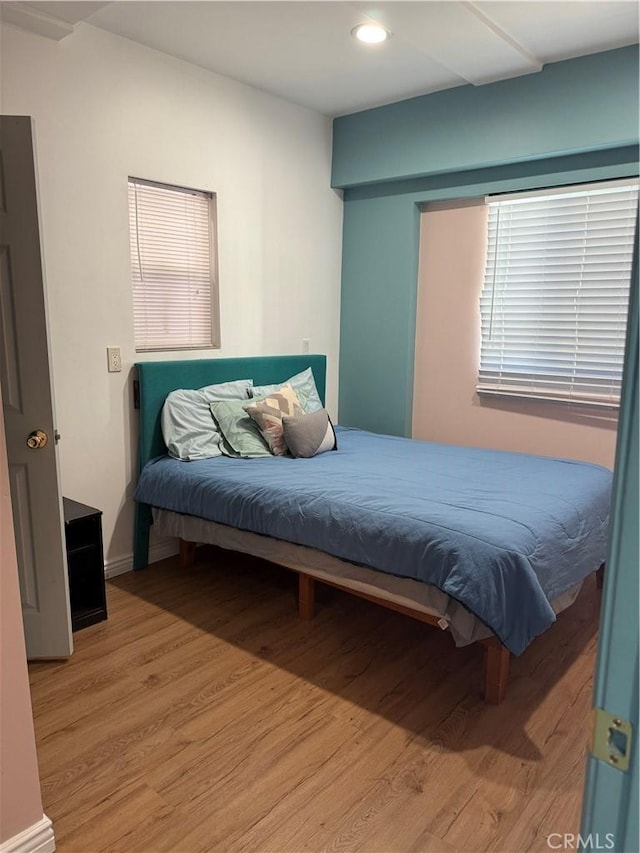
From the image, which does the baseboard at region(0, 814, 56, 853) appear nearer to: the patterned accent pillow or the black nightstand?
the black nightstand

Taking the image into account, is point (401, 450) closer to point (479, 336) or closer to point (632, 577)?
point (479, 336)

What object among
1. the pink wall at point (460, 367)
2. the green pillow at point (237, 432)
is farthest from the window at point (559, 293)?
the green pillow at point (237, 432)

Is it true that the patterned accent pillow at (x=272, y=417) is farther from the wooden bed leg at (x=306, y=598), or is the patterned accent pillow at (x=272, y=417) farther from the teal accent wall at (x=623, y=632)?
the teal accent wall at (x=623, y=632)

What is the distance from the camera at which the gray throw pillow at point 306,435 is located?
3424mm

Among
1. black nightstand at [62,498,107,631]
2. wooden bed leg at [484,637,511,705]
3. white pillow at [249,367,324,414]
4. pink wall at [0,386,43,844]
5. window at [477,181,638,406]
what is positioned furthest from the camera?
white pillow at [249,367,324,414]

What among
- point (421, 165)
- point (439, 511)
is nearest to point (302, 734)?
point (439, 511)

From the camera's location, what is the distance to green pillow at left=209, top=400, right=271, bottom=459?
343cm

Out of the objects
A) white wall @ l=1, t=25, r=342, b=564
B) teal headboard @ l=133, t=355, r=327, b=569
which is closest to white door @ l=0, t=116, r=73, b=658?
white wall @ l=1, t=25, r=342, b=564

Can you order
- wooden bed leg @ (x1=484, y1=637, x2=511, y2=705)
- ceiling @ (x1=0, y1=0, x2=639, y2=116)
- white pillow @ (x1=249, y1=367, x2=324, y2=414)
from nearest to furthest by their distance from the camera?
wooden bed leg @ (x1=484, y1=637, x2=511, y2=705), ceiling @ (x1=0, y1=0, x2=639, y2=116), white pillow @ (x1=249, y1=367, x2=324, y2=414)

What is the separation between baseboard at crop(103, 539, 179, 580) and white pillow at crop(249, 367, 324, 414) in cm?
103

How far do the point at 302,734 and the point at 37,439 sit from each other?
1.44 meters

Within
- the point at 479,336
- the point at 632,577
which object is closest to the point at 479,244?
the point at 479,336

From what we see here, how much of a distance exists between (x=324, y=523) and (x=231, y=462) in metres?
0.89

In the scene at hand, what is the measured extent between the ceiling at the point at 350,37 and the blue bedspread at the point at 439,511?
208 centimetres
